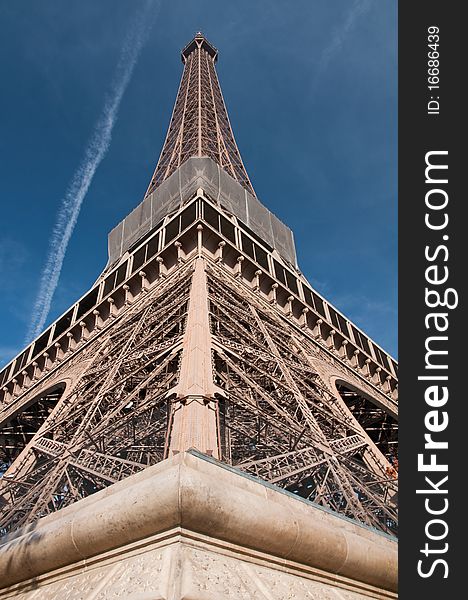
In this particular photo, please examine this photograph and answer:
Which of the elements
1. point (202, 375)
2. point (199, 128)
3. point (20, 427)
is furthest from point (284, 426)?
point (199, 128)

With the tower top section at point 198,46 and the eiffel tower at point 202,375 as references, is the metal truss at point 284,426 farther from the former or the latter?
the tower top section at point 198,46

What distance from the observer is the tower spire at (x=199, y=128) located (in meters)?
38.9

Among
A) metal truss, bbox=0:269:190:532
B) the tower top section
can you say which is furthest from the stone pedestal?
the tower top section

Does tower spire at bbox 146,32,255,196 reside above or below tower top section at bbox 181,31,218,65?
below

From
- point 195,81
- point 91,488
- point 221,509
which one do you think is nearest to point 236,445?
point 91,488

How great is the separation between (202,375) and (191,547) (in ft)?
16.3

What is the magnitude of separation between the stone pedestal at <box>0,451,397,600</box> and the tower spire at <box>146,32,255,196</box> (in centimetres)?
3210

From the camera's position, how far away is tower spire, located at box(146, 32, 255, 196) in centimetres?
3894

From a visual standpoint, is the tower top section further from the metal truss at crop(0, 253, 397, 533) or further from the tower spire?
the metal truss at crop(0, 253, 397, 533)

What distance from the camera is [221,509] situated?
194 inches

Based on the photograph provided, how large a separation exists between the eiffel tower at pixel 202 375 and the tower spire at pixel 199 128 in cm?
37

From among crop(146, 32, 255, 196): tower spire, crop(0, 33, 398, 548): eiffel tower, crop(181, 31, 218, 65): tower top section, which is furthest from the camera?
crop(181, 31, 218, 65): tower top section

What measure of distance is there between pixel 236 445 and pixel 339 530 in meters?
4.65

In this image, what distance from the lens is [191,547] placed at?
189 inches
